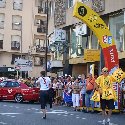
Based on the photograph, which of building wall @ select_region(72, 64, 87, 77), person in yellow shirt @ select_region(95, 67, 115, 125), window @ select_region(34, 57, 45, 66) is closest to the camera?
person in yellow shirt @ select_region(95, 67, 115, 125)

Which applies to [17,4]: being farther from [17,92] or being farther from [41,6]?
[17,92]

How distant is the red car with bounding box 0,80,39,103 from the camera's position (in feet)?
85.2

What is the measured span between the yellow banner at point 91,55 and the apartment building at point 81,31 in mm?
287

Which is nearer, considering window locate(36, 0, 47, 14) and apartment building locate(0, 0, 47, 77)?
apartment building locate(0, 0, 47, 77)

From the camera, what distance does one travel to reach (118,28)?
86.5ft

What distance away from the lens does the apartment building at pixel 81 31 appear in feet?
85.4

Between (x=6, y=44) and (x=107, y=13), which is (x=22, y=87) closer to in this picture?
(x=107, y=13)

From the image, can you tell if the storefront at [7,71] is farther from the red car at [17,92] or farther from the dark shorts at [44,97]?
the dark shorts at [44,97]

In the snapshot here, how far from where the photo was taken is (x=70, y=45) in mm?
33344

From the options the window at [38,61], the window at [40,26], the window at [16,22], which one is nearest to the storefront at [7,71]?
the window at [38,61]

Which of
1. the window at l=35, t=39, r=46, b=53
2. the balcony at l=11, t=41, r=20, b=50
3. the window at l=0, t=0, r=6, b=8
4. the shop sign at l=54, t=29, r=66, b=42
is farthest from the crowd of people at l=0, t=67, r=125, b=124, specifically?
the window at l=35, t=39, r=46, b=53

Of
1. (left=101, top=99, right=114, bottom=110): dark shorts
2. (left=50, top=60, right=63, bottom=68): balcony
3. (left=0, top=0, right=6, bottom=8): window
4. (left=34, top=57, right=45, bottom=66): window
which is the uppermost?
(left=0, top=0, right=6, bottom=8): window

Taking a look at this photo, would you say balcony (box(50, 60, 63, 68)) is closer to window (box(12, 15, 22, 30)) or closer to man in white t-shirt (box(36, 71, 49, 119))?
man in white t-shirt (box(36, 71, 49, 119))

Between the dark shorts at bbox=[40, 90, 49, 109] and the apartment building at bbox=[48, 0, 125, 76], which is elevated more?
the apartment building at bbox=[48, 0, 125, 76]
